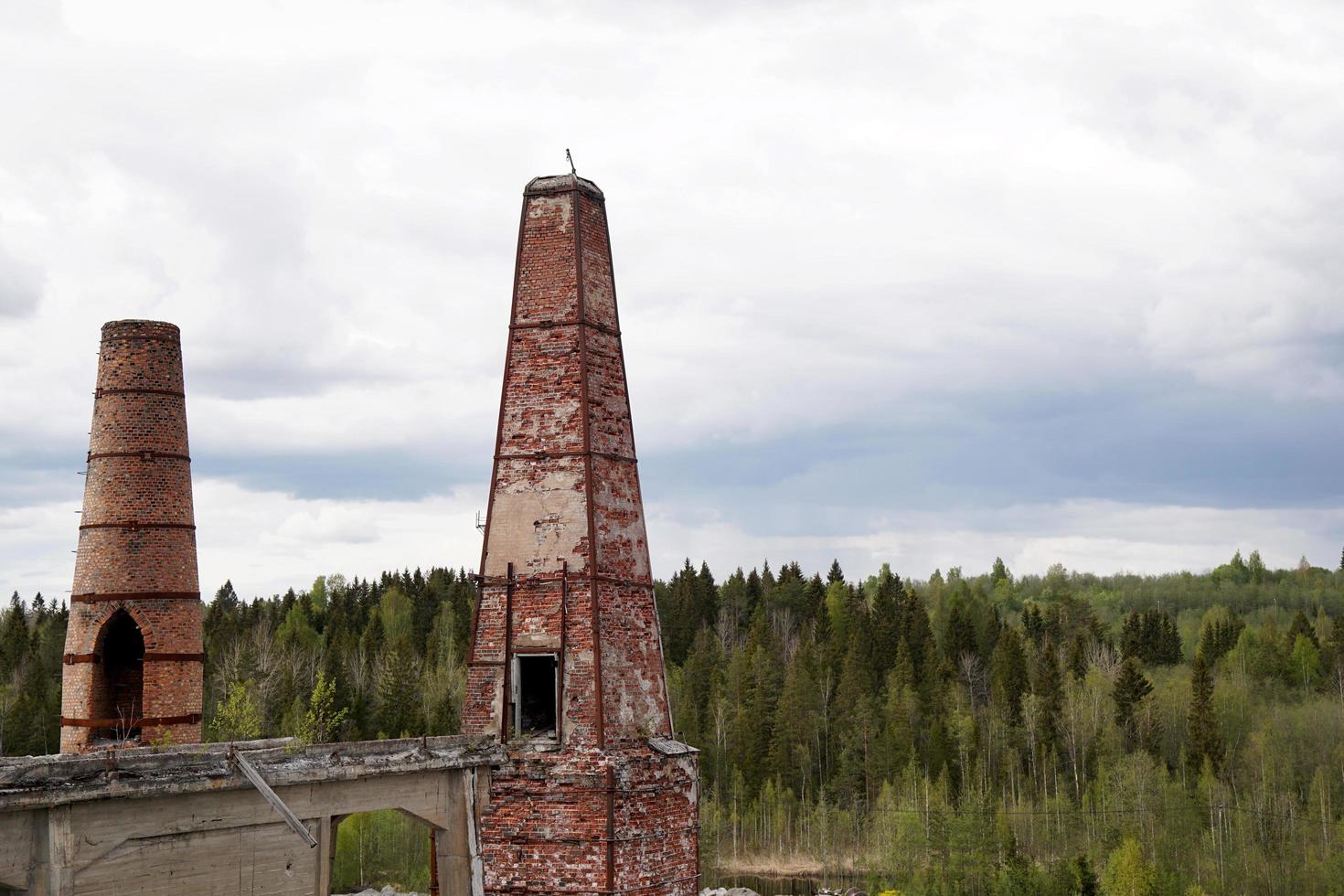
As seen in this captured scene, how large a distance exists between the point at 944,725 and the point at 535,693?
42518mm

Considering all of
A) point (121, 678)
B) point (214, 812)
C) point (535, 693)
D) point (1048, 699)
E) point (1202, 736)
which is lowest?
point (1202, 736)

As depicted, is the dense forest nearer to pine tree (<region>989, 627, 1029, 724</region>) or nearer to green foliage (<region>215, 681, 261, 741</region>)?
pine tree (<region>989, 627, 1029, 724</region>)

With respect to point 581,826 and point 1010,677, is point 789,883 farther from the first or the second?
point 581,826

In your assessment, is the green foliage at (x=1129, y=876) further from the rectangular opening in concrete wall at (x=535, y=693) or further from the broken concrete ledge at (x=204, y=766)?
the broken concrete ledge at (x=204, y=766)

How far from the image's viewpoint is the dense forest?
4272cm

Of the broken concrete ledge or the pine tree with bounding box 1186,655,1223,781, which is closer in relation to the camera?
the broken concrete ledge

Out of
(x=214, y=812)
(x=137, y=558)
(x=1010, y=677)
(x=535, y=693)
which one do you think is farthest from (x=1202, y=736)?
(x=214, y=812)

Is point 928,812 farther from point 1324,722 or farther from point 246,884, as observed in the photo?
point 246,884

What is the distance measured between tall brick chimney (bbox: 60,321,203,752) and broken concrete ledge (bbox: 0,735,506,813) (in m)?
3.07

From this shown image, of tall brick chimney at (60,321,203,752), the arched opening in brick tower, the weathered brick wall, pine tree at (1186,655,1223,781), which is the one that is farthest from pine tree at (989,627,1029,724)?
tall brick chimney at (60,321,203,752)

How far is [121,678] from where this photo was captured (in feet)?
60.5

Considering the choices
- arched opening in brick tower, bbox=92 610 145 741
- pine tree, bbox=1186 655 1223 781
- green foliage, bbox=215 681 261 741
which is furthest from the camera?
pine tree, bbox=1186 655 1223 781

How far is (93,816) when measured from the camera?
11.2 metres

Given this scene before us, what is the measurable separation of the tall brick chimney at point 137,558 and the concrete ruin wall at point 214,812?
10.3 feet
